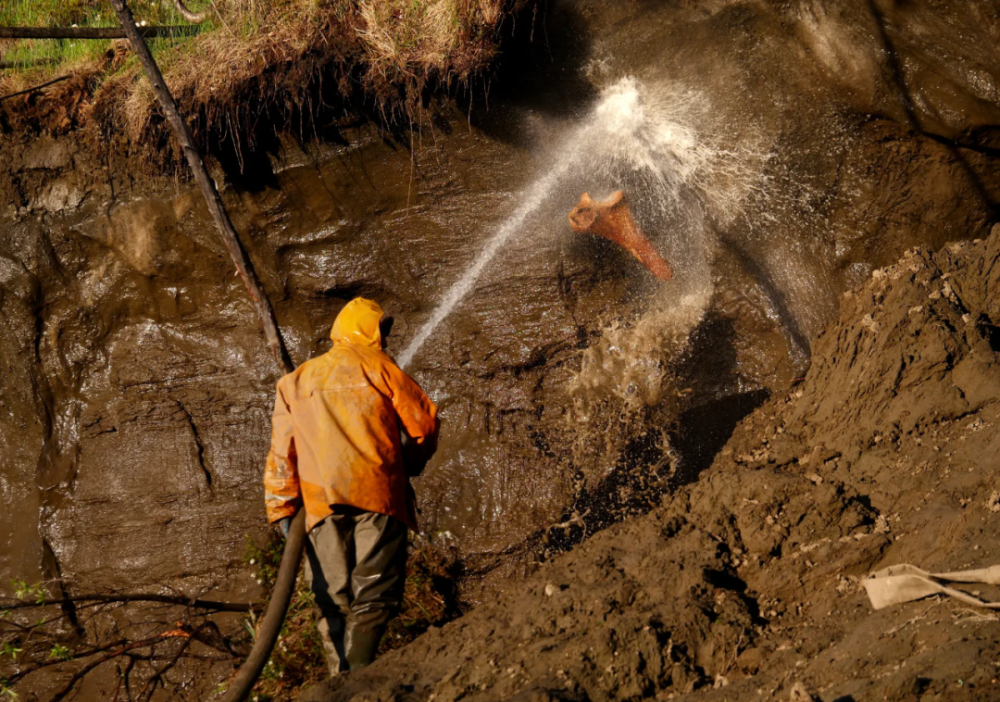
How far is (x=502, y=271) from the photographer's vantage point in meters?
5.83

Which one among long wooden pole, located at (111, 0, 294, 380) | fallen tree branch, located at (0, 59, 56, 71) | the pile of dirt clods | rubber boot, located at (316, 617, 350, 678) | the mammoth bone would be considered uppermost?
fallen tree branch, located at (0, 59, 56, 71)

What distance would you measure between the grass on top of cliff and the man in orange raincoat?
2407 millimetres

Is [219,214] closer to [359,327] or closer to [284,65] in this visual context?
[359,327]

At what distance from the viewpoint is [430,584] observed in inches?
203

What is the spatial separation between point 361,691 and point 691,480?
2.58 m

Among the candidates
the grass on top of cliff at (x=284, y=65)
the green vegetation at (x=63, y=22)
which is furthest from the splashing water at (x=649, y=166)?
the green vegetation at (x=63, y=22)

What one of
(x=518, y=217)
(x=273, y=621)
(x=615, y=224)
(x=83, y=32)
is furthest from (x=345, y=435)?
(x=83, y=32)

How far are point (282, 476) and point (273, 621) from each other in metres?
0.69

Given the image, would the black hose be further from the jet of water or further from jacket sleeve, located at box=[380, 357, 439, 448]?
the jet of water

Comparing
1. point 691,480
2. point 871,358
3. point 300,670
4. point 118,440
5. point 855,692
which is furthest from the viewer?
point 118,440

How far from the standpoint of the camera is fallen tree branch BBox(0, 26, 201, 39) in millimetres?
5656

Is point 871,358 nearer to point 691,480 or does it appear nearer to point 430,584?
point 691,480

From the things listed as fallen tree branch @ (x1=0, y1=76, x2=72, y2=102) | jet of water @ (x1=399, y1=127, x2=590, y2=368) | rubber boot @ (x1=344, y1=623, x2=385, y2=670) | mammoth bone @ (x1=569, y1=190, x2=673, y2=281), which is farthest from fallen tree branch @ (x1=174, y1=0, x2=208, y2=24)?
rubber boot @ (x1=344, y1=623, x2=385, y2=670)

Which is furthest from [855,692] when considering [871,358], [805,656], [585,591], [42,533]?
[42,533]
